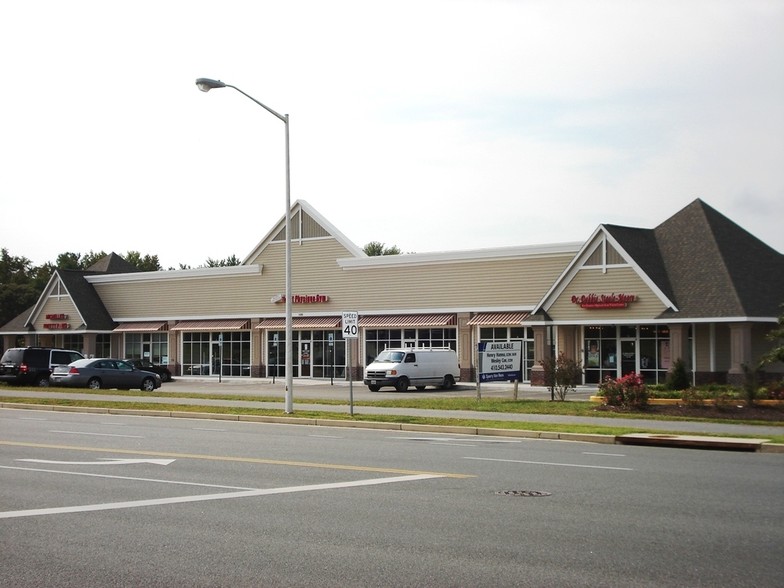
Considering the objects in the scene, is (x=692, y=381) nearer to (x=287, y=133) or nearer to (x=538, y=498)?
(x=287, y=133)

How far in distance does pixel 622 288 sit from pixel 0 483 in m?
30.6

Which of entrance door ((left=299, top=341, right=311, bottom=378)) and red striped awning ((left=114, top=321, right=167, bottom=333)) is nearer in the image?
entrance door ((left=299, top=341, right=311, bottom=378))

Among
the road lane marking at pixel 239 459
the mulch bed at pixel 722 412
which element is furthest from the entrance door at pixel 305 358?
the road lane marking at pixel 239 459

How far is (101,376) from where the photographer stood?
4091 centimetres

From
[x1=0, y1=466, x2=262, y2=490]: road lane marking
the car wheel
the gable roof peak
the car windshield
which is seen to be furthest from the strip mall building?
[x1=0, y1=466, x2=262, y2=490]: road lane marking

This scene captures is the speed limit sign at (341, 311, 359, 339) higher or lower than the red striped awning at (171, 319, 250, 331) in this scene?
lower

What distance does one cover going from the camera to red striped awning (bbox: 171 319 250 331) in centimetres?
5381

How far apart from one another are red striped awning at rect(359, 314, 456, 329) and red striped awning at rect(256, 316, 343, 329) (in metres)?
1.73

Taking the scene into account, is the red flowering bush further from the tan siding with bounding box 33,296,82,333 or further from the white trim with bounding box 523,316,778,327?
the tan siding with bounding box 33,296,82,333

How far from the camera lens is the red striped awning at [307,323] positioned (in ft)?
163

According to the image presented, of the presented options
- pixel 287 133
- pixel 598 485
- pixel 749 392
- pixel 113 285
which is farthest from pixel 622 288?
pixel 113 285

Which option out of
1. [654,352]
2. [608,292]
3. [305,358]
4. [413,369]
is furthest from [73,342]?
[654,352]

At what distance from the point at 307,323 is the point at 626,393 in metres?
26.7

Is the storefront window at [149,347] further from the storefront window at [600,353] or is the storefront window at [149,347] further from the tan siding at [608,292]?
the storefront window at [600,353]
